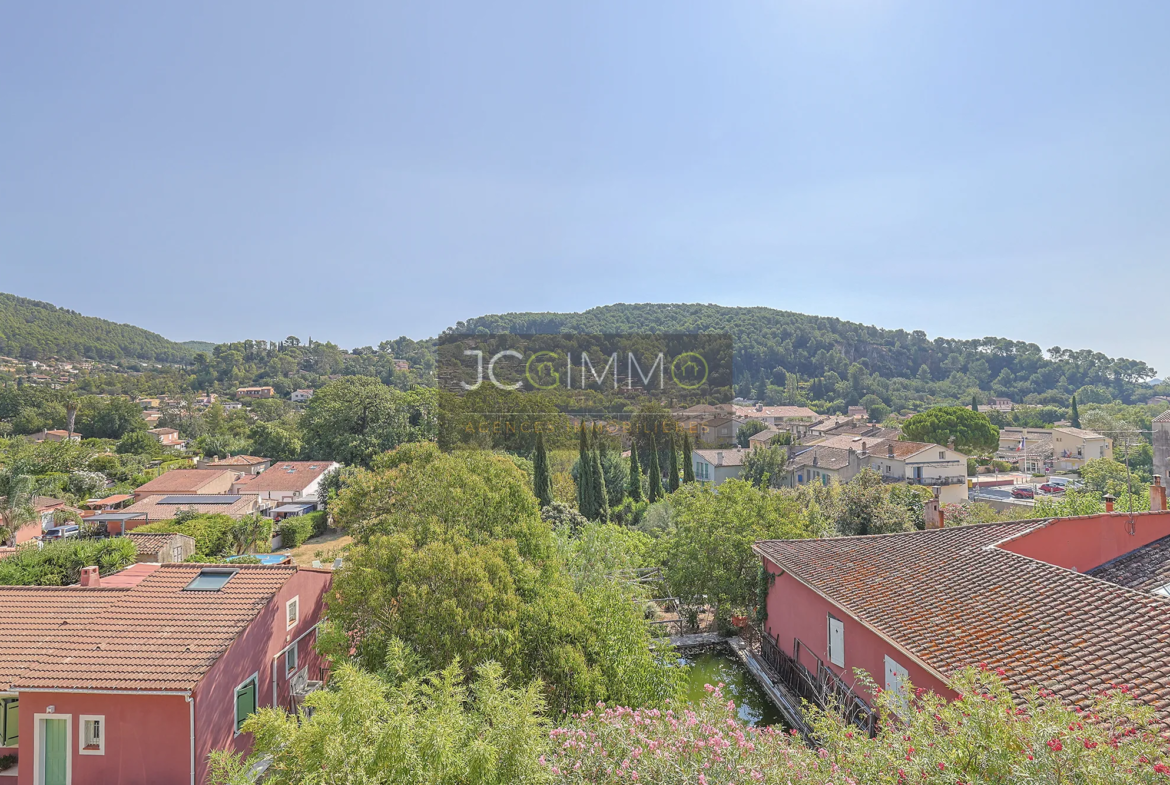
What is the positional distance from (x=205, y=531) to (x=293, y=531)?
14.4ft

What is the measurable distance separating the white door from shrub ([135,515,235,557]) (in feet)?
65.5

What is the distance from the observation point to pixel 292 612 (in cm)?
1013

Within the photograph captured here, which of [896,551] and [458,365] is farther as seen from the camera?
[458,365]

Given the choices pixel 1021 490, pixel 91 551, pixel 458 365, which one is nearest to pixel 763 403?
pixel 1021 490

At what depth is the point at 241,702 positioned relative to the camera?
8.52m

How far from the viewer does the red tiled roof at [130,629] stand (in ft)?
24.9

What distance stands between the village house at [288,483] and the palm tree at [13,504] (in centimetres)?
1093

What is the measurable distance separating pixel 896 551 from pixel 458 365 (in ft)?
100

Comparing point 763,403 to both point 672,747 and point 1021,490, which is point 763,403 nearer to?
point 1021,490

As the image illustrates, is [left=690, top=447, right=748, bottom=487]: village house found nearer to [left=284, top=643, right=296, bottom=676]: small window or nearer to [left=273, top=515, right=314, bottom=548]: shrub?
[left=273, top=515, right=314, bottom=548]: shrub

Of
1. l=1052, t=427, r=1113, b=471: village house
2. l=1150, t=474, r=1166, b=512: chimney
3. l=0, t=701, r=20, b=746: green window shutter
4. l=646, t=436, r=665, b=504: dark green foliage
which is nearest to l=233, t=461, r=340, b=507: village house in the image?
l=646, t=436, r=665, b=504: dark green foliage

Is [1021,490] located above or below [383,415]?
below

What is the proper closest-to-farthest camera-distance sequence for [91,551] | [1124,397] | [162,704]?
[162,704] → [91,551] → [1124,397]

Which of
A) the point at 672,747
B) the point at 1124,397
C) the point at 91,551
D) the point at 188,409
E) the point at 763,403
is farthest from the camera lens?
the point at 1124,397
